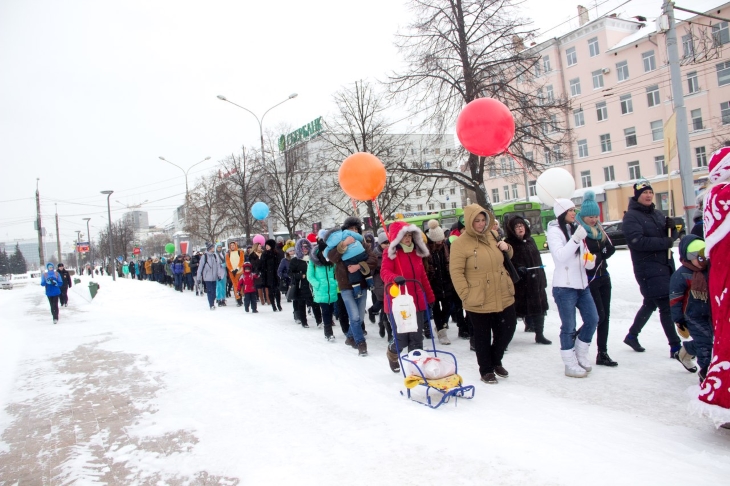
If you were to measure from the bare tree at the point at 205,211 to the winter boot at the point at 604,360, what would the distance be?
3575cm

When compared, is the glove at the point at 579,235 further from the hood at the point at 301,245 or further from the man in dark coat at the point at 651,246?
the hood at the point at 301,245

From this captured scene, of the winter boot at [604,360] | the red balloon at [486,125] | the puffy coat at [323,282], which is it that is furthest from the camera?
the puffy coat at [323,282]

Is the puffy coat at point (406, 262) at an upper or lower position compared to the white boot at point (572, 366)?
upper

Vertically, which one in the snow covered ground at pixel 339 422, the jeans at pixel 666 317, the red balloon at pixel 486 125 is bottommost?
the snow covered ground at pixel 339 422

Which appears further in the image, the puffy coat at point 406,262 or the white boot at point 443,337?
the white boot at point 443,337

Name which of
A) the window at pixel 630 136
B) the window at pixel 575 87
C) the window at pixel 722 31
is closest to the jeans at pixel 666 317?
the window at pixel 722 31

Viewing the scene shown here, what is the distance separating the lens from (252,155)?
108 ft

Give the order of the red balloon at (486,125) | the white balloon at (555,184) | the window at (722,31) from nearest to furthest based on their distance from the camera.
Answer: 1. the red balloon at (486,125)
2. the white balloon at (555,184)
3. the window at (722,31)

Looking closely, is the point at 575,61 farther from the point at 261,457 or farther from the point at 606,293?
the point at 261,457

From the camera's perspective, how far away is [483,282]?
5.39m

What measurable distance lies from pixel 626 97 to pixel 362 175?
42153 millimetres

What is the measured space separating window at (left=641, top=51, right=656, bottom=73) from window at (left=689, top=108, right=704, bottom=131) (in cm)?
486

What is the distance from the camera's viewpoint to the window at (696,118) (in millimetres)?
37125

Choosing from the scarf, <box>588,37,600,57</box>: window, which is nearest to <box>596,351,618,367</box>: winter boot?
the scarf
